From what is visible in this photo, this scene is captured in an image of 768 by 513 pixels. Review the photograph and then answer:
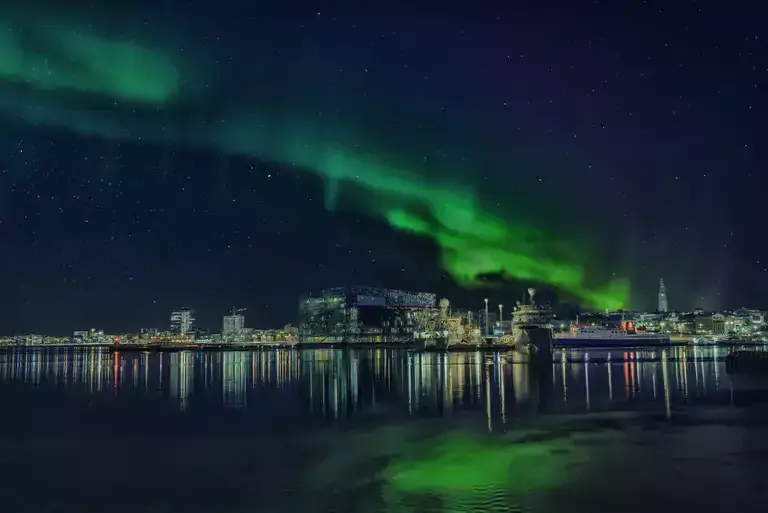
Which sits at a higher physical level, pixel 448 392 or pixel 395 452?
pixel 395 452

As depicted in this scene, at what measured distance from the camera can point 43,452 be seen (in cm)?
2114

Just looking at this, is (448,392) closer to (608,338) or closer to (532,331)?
(532,331)

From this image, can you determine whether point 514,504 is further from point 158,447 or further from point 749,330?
point 749,330

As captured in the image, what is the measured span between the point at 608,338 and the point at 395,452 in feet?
444

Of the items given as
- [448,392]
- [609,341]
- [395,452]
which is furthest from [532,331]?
[395,452]

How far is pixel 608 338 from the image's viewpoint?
473 feet

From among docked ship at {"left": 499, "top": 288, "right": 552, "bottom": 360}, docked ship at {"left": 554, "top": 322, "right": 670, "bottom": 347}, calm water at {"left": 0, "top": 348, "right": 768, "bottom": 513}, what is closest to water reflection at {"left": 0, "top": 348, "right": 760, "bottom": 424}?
calm water at {"left": 0, "top": 348, "right": 768, "bottom": 513}

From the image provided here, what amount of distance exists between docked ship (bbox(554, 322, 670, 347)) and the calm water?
108 meters

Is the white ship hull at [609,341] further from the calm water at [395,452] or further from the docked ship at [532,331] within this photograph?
the calm water at [395,452]

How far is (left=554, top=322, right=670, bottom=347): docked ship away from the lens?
142125mm

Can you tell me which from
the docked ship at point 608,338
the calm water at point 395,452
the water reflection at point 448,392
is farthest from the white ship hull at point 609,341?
the calm water at point 395,452

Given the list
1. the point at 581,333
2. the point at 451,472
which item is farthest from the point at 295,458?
the point at 581,333

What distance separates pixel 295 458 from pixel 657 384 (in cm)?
2979

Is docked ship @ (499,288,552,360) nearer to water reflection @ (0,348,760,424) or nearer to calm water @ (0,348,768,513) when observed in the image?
water reflection @ (0,348,760,424)
